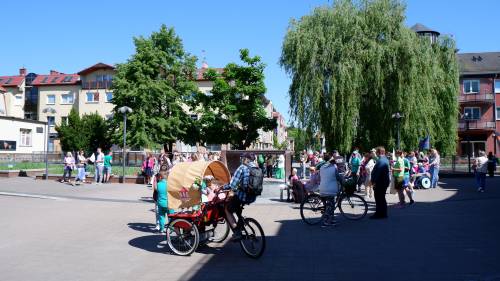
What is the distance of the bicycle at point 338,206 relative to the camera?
11234 mm

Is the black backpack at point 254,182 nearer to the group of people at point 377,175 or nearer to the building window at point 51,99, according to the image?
the group of people at point 377,175

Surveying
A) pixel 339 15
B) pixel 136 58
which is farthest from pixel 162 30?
pixel 339 15

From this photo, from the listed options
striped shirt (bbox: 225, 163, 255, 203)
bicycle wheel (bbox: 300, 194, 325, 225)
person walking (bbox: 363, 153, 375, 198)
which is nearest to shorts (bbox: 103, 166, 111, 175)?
person walking (bbox: 363, 153, 375, 198)

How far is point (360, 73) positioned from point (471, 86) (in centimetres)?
3653

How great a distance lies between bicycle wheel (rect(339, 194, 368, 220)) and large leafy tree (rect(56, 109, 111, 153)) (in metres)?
46.4

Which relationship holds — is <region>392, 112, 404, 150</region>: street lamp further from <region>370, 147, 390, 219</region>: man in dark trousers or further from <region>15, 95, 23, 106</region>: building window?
<region>15, 95, 23, 106</region>: building window

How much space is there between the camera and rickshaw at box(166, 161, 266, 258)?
7.73 metres

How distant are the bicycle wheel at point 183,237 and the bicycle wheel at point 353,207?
5167mm

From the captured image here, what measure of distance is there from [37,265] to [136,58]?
4045 cm

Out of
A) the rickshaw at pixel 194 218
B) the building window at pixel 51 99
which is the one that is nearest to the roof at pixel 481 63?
the rickshaw at pixel 194 218

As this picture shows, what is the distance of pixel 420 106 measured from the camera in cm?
2733

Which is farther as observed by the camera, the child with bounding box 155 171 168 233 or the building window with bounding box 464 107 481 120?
the building window with bounding box 464 107 481 120

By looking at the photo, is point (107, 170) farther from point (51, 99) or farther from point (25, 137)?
point (51, 99)

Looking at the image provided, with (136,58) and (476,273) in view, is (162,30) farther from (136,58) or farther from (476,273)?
(476,273)
